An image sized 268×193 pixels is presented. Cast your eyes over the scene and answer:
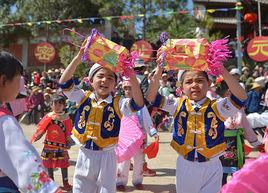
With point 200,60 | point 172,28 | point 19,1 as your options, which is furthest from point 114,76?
point 19,1

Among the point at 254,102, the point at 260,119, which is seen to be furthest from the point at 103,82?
the point at 254,102

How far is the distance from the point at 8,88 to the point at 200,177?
6.63ft

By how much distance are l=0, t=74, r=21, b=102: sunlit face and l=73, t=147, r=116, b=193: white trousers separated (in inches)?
70.7

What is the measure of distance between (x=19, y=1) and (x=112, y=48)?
24421 millimetres

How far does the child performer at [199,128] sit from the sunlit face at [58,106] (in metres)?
2.63

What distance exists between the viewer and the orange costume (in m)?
6.29

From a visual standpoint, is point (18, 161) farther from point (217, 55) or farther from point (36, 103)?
point (36, 103)

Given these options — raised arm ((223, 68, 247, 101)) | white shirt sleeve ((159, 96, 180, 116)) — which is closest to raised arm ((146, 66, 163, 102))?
white shirt sleeve ((159, 96, 180, 116))

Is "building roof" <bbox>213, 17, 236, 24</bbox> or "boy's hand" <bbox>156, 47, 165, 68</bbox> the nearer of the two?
"boy's hand" <bbox>156, 47, 165, 68</bbox>

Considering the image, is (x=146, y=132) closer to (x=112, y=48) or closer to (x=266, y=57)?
(x=112, y=48)

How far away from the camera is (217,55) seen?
378 cm

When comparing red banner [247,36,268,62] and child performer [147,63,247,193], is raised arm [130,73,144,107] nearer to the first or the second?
child performer [147,63,247,193]

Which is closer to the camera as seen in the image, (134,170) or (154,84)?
(154,84)

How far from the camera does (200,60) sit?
148 inches
